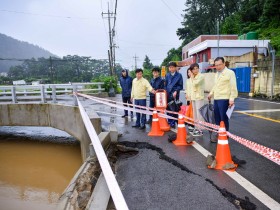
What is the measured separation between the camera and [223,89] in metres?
5.37

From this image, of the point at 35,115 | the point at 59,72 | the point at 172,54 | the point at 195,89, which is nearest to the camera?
the point at 195,89

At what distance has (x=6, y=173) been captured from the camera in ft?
30.0

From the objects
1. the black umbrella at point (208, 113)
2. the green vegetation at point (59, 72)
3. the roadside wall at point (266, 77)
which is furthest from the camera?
the green vegetation at point (59, 72)

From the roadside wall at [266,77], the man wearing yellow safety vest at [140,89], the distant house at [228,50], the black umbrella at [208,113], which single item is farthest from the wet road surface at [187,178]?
the distant house at [228,50]

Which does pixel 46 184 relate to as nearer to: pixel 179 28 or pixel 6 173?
pixel 6 173

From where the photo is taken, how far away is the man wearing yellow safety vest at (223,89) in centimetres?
526

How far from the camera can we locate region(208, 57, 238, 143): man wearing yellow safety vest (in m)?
5.26

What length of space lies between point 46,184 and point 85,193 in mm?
5124

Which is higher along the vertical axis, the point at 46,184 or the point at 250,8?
the point at 250,8

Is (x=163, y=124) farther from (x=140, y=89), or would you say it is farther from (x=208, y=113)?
(x=208, y=113)

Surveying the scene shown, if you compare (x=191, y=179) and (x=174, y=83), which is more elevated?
(x=174, y=83)

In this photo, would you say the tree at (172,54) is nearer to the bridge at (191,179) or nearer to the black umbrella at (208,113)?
the black umbrella at (208,113)

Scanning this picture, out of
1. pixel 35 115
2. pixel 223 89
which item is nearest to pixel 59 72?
pixel 35 115

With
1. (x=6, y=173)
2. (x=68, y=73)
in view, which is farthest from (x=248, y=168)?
(x=68, y=73)
